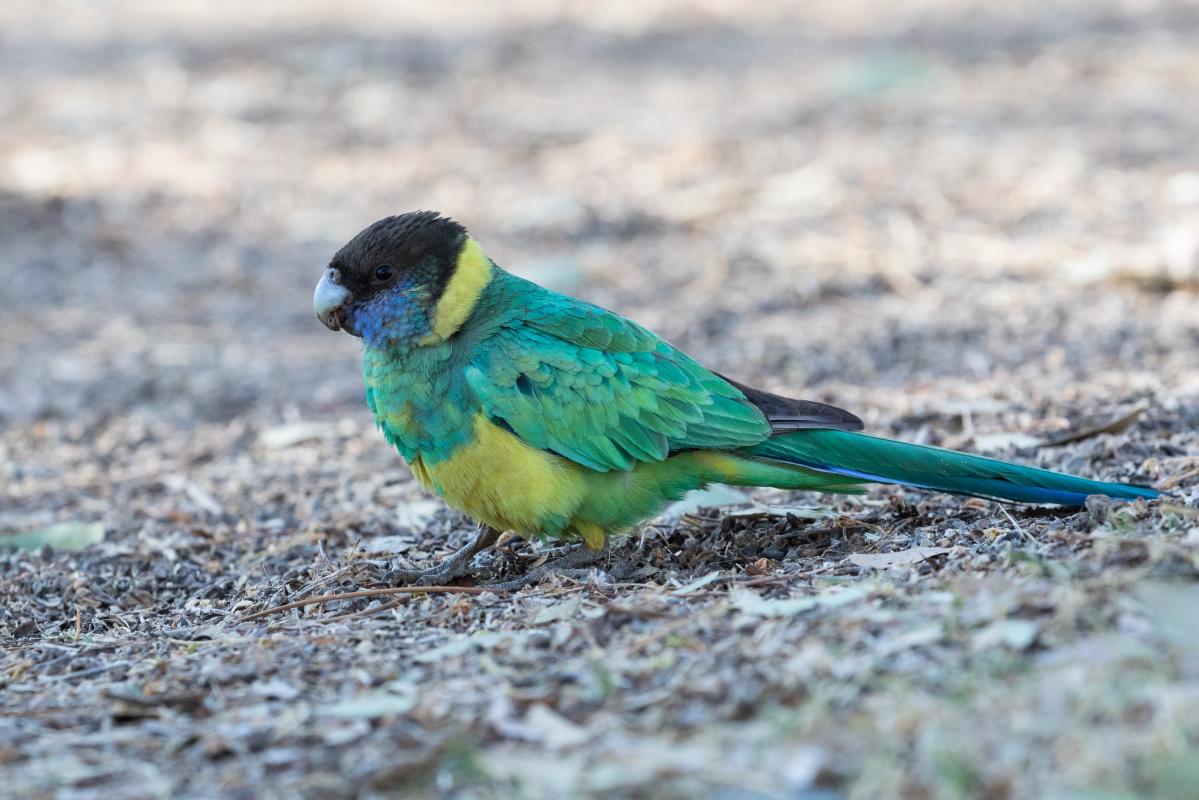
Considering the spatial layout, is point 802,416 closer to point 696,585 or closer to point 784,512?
point 784,512

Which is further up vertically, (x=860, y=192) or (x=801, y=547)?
(x=860, y=192)

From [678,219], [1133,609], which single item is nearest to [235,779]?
[1133,609]

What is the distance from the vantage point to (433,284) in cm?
432

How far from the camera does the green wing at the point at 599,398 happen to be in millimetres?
4059

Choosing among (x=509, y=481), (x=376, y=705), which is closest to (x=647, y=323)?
(x=509, y=481)

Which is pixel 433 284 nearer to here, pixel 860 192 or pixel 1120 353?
pixel 1120 353

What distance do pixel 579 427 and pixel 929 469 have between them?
3.28ft

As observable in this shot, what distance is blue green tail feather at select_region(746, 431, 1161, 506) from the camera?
12.6 ft

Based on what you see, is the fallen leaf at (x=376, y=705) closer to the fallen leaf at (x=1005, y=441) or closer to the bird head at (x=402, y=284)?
the bird head at (x=402, y=284)

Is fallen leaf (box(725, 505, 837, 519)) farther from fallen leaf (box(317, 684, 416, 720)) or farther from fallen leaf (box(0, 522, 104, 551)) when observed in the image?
fallen leaf (box(0, 522, 104, 551))

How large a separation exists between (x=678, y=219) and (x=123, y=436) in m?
3.66

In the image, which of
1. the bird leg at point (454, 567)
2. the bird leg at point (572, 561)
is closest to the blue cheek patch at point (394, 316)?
the bird leg at point (454, 567)

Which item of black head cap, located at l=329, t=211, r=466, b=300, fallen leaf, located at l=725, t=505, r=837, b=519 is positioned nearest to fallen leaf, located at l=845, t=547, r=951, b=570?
fallen leaf, located at l=725, t=505, r=837, b=519

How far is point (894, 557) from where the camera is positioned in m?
3.73
